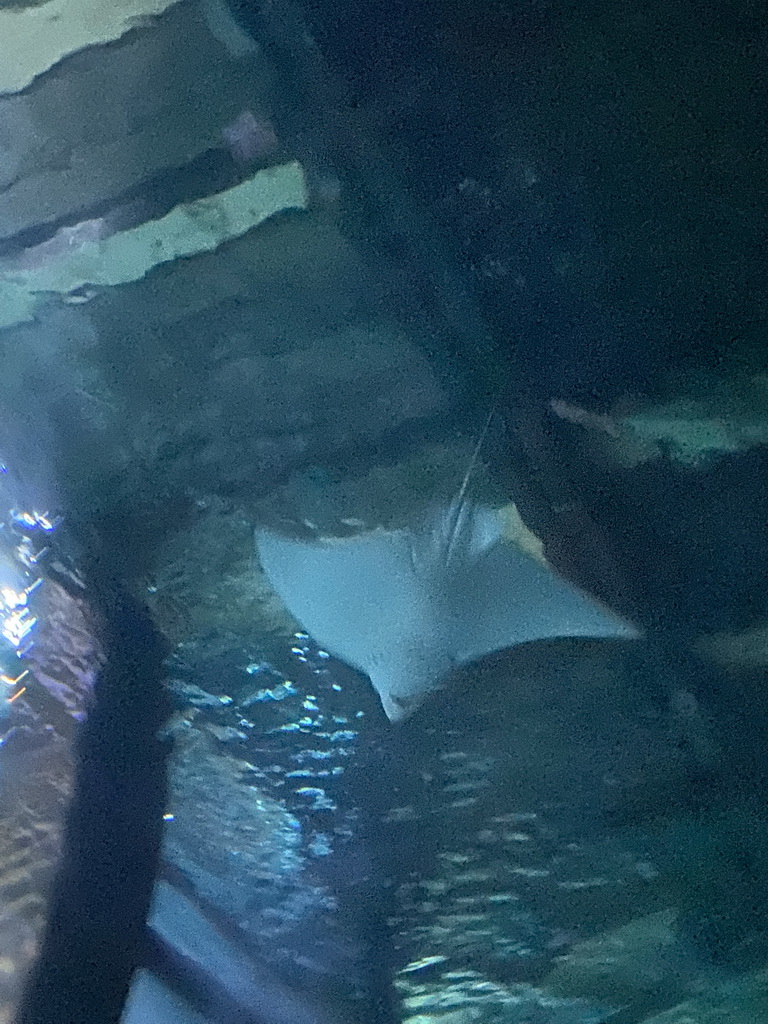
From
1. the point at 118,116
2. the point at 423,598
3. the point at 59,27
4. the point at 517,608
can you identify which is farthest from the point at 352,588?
the point at 59,27

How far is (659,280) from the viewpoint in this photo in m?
1.41

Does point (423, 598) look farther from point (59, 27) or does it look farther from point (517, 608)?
point (59, 27)

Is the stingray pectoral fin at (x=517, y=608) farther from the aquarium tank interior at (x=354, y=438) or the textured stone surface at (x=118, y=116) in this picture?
the textured stone surface at (x=118, y=116)

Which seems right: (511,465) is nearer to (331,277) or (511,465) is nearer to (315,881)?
(331,277)

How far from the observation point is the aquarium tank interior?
126cm

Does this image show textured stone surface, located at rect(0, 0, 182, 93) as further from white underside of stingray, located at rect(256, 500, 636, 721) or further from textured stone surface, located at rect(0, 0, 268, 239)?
white underside of stingray, located at rect(256, 500, 636, 721)

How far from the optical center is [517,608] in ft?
5.79

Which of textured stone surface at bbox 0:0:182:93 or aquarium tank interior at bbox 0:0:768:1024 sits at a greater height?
textured stone surface at bbox 0:0:182:93

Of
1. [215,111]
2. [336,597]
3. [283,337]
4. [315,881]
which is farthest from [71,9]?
[315,881]

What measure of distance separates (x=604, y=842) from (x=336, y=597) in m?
1.33

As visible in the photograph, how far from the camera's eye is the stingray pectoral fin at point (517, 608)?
1.70 m

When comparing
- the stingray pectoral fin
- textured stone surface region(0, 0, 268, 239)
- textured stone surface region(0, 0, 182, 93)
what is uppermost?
textured stone surface region(0, 0, 182, 93)

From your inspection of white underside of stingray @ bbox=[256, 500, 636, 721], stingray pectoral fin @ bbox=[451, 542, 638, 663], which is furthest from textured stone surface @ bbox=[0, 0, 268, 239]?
stingray pectoral fin @ bbox=[451, 542, 638, 663]

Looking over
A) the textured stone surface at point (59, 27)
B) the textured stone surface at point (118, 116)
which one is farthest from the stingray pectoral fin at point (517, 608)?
the textured stone surface at point (59, 27)
